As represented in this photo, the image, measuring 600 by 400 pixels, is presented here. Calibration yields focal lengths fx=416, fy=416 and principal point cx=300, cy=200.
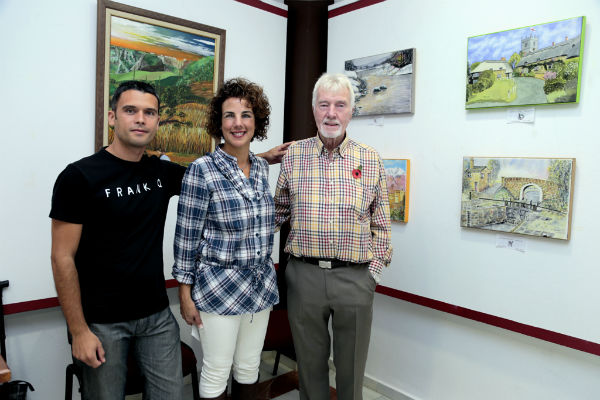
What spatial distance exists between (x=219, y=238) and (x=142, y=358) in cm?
55

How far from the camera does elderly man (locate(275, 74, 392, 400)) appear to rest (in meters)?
1.78

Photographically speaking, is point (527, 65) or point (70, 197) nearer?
point (70, 197)

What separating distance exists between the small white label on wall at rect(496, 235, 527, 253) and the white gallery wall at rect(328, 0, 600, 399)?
2cm

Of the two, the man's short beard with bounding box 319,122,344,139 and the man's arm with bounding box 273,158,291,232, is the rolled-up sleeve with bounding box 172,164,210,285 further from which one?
the man's short beard with bounding box 319,122,344,139

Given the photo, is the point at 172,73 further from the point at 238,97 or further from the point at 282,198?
the point at 282,198

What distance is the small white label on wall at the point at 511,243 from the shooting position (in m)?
2.00

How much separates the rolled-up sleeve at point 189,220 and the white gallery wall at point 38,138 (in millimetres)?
937

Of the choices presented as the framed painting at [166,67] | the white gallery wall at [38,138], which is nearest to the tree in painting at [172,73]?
the framed painting at [166,67]

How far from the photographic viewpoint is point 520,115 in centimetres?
199

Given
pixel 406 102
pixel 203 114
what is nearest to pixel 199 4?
pixel 203 114

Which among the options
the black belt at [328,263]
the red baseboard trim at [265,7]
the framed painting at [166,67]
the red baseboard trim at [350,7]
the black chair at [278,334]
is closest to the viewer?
the black belt at [328,263]

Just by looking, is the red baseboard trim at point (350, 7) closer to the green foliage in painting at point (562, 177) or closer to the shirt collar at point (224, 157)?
the green foliage in painting at point (562, 177)

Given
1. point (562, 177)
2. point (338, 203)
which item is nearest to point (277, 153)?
point (338, 203)

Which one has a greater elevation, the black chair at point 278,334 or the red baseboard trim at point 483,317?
the red baseboard trim at point 483,317
